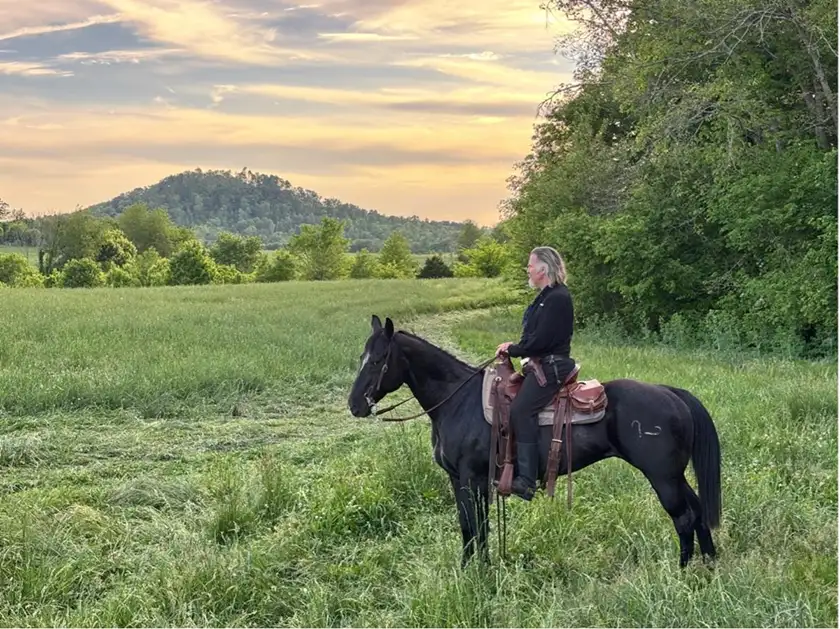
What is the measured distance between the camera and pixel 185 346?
54.0 feet

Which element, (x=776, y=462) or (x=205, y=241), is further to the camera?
(x=205, y=241)

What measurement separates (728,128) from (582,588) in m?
14.8

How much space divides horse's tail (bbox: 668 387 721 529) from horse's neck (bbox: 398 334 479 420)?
1.78 m

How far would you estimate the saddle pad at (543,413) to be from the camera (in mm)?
4824

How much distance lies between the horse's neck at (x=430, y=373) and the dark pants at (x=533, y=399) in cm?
66

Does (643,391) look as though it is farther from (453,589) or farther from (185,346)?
(185,346)

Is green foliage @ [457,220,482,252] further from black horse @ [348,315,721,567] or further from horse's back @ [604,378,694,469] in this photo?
horse's back @ [604,378,694,469]

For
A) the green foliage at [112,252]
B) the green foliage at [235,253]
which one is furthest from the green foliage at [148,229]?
the green foliage at [112,252]

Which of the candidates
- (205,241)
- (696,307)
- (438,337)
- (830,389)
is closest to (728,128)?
(696,307)

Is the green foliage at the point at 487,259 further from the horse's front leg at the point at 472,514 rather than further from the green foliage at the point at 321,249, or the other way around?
the horse's front leg at the point at 472,514

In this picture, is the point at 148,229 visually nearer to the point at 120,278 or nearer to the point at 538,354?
the point at 120,278

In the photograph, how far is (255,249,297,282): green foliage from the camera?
249 ft

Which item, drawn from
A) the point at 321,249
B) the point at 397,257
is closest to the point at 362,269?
the point at 321,249

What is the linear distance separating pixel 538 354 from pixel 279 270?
7325 cm
